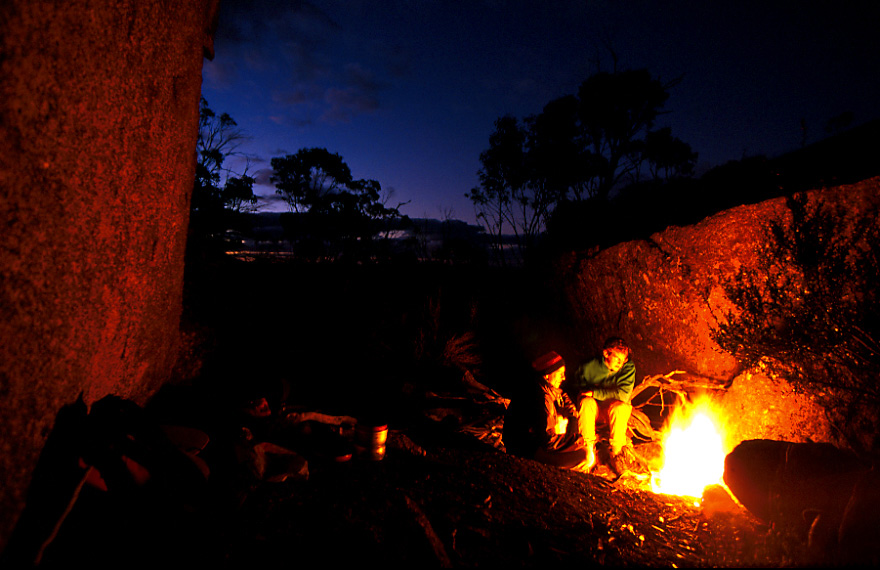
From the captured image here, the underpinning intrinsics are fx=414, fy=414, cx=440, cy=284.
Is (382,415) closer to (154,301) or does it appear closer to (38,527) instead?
(154,301)

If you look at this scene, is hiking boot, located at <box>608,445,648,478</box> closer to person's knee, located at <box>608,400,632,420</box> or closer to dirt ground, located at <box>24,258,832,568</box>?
dirt ground, located at <box>24,258,832,568</box>

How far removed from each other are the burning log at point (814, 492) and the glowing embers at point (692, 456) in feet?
2.74

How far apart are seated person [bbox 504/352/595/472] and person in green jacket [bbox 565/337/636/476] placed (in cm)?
33

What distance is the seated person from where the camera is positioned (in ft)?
15.8

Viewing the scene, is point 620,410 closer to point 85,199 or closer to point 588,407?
point 588,407

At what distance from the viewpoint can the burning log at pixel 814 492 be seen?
2.95m

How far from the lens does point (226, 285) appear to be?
8766 mm

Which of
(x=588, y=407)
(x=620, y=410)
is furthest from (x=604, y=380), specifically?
(x=588, y=407)

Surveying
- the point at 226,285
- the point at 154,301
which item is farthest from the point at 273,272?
the point at 154,301

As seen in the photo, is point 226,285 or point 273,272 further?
point 273,272

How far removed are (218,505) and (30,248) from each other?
182 cm

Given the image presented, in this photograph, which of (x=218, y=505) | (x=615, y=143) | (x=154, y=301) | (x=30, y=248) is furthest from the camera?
(x=615, y=143)

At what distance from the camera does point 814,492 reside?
336cm

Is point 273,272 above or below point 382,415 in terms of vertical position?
above
